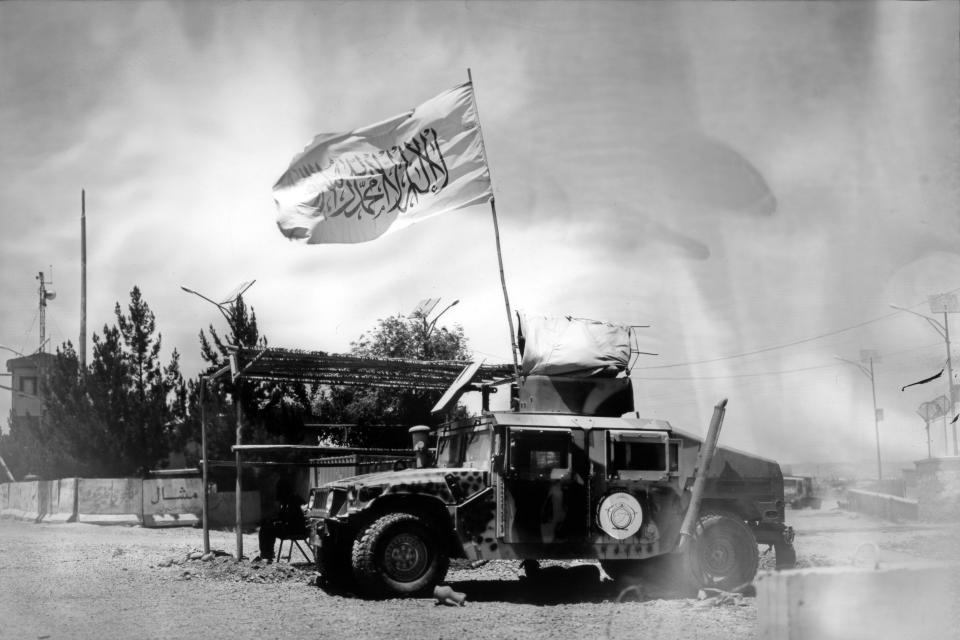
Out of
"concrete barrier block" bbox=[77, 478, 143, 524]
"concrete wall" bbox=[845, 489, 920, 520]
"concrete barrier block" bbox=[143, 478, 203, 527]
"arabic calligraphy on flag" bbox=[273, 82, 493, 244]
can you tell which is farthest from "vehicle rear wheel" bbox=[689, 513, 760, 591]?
"concrete barrier block" bbox=[77, 478, 143, 524]

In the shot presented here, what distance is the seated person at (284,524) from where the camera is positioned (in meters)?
12.4

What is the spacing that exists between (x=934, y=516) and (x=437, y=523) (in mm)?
12543

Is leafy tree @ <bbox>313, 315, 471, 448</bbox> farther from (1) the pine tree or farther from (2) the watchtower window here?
(2) the watchtower window

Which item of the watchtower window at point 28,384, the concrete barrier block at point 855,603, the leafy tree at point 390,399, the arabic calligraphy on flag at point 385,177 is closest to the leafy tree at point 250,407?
the leafy tree at point 390,399

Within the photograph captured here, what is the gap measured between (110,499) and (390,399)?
791 cm

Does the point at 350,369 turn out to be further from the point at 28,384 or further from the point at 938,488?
the point at 28,384

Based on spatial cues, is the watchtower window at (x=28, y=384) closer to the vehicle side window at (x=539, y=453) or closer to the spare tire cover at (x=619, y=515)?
the vehicle side window at (x=539, y=453)

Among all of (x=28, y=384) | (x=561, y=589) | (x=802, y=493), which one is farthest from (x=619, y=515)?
(x=28, y=384)

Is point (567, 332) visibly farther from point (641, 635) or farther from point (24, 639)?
point (24, 639)

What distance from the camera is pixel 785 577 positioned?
5.58 meters

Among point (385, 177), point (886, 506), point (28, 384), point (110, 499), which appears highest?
point (385, 177)

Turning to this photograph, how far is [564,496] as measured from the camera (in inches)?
379

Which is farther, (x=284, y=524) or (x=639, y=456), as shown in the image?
(x=284, y=524)

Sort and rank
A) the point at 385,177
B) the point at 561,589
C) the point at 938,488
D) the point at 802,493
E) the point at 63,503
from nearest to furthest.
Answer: the point at 561,589
the point at 385,177
the point at 938,488
the point at 802,493
the point at 63,503
